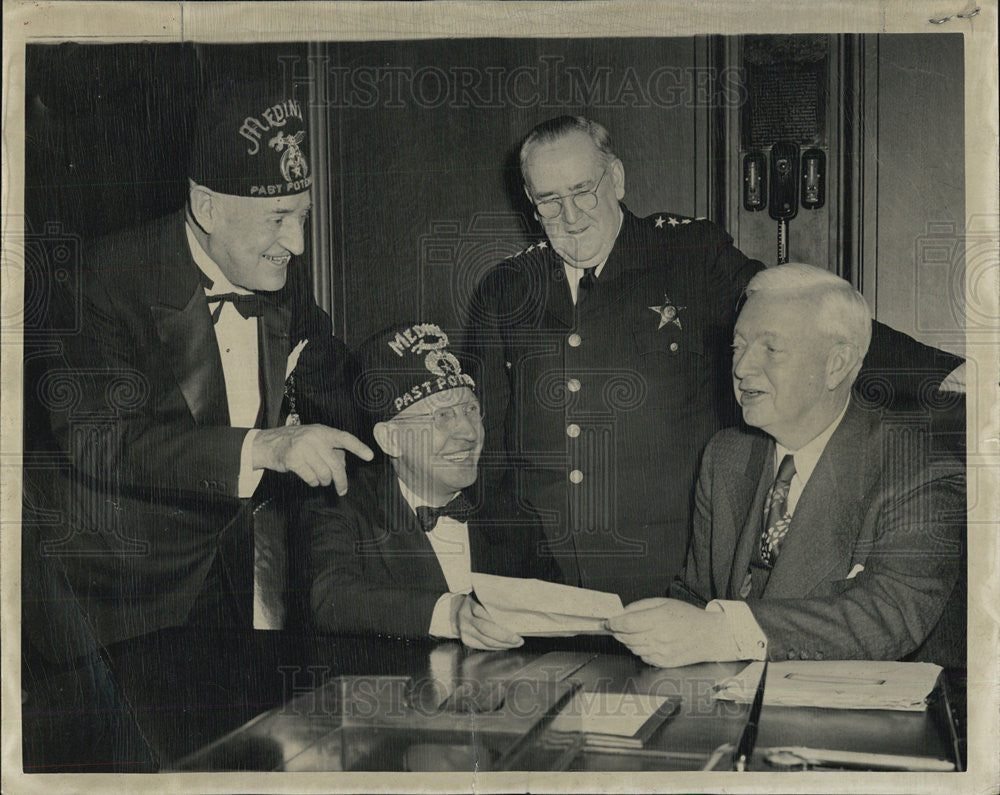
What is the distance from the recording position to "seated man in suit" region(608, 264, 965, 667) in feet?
9.58

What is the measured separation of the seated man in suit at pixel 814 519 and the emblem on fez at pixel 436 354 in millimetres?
798

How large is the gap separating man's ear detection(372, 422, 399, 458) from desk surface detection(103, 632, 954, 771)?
1.79 feet

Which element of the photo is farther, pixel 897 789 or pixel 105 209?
pixel 105 209

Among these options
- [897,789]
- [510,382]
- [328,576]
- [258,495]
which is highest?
[510,382]

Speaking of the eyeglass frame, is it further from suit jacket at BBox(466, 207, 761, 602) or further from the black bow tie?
the black bow tie

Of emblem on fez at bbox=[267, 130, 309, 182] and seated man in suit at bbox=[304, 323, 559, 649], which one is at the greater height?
emblem on fez at bbox=[267, 130, 309, 182]

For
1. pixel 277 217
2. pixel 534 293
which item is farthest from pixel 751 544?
pixel 277 217

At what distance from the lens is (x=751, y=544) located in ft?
9.76

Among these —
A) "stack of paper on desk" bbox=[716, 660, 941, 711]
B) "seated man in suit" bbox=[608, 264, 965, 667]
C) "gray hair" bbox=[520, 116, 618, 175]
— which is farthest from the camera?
"gray hair" bbox=[520, 116, 618, 175]

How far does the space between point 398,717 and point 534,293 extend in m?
1.27

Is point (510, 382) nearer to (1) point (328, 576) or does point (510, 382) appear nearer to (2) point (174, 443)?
(1) point (328, 576)

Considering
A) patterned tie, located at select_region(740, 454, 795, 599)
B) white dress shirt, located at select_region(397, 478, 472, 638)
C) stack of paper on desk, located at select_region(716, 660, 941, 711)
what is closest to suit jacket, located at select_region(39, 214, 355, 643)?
white dress shirt, located at select_region(397, 478, 472, 638)

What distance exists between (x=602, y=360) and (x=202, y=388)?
3.84ft

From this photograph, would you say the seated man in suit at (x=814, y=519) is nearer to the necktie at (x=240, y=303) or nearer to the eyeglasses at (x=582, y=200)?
A: the eyeglasses at (x=582, y=200)
